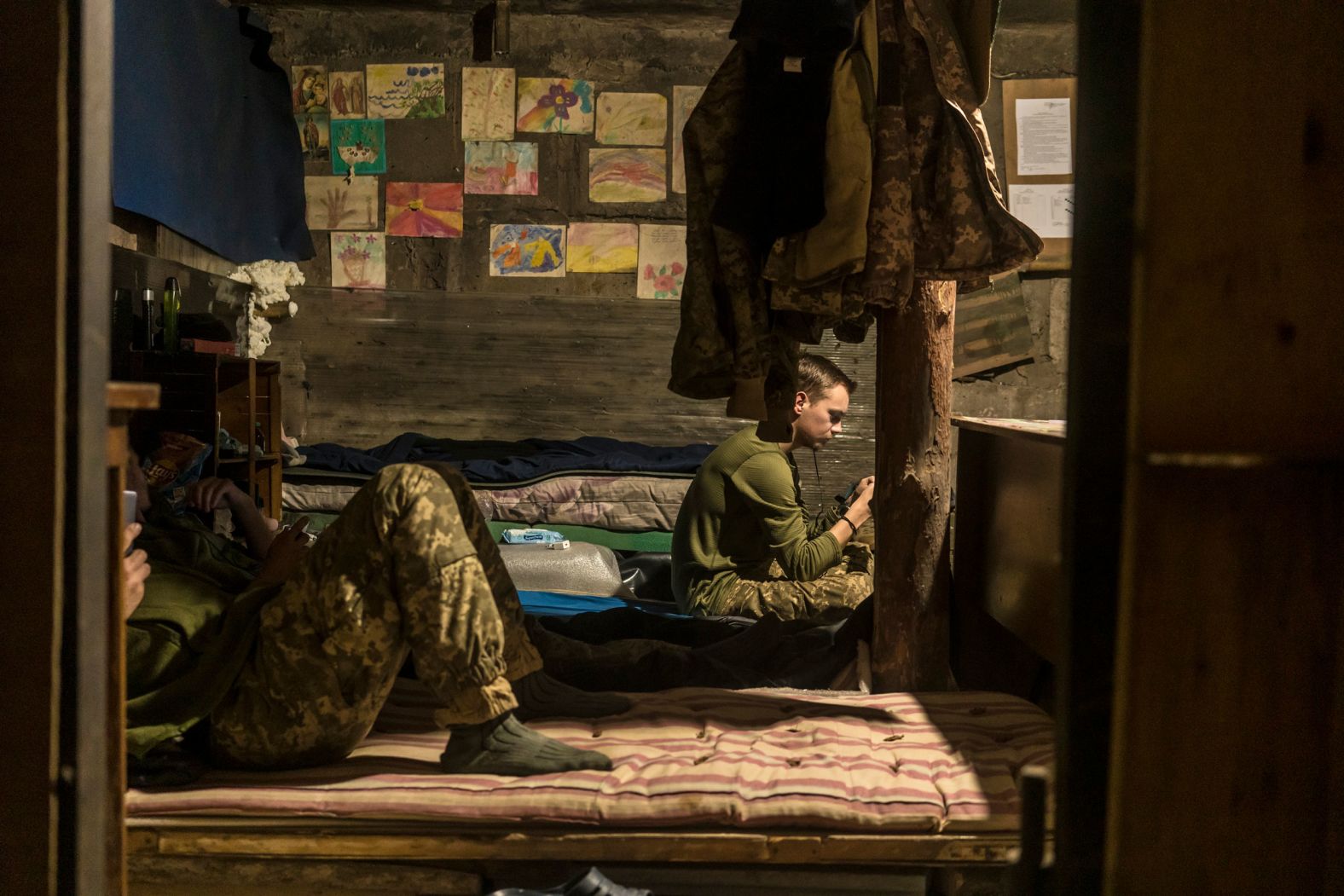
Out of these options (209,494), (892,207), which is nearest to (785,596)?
(892,207)

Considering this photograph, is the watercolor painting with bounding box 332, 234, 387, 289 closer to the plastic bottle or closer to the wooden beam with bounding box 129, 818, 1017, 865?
the plastic bottle

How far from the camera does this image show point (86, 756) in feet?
4.01

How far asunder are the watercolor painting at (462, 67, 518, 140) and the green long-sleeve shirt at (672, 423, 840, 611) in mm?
3101

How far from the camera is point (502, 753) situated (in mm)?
2135

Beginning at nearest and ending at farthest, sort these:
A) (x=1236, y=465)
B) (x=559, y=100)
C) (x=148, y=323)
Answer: (x=1236, y=465), (x=148, y=323), (x=559, y=100)

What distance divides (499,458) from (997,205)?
3.24 m

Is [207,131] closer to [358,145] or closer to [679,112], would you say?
[358,145]

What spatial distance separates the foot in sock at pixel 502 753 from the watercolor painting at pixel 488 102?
4507mm

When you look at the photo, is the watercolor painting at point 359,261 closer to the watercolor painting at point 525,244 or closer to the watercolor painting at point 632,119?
the watercolor painting at point 525,244

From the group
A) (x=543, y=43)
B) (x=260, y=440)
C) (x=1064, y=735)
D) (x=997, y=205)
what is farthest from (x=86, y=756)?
(x=543, y=43)

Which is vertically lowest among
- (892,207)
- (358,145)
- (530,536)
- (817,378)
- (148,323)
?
(530,536)

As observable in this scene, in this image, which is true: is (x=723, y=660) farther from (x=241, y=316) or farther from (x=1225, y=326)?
(x=241, y=316)

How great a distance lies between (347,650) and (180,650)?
35 centimetres

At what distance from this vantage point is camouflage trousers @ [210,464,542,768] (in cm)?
207
